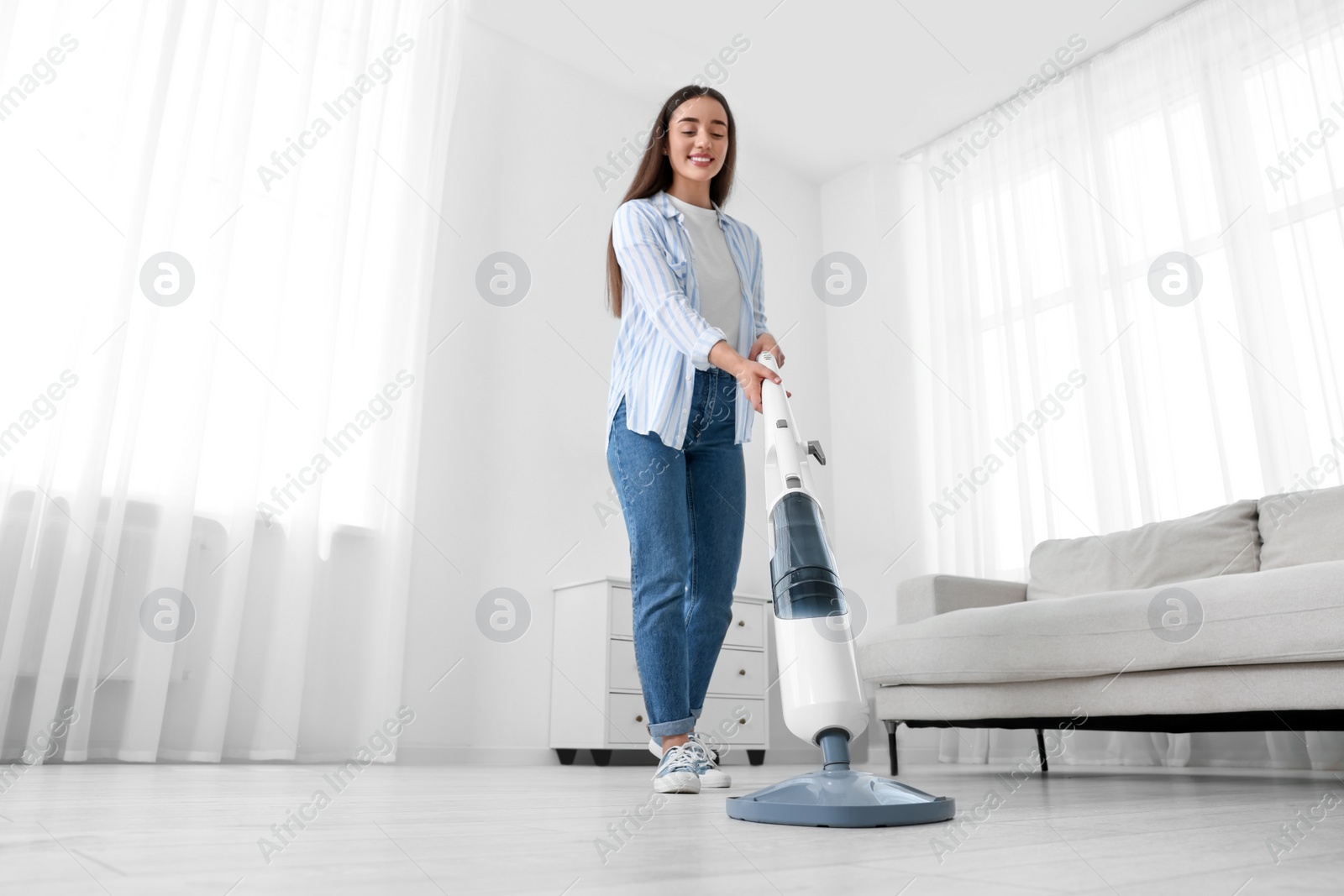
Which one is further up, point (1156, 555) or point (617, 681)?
point (1156, 555)

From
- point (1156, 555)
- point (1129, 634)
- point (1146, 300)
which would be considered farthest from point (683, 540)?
point (1146, 300)

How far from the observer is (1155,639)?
1800 millimetres

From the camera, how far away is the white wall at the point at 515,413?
3.07m

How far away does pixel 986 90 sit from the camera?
4.00m

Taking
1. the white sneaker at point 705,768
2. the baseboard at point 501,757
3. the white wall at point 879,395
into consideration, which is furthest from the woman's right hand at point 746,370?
the white wall at point 879,395

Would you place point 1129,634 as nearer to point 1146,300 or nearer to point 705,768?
point 705,768

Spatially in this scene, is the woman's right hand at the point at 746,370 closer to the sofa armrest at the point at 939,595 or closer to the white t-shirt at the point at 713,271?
the white t-shirt at the point at 713,271

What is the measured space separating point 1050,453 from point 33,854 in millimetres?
3428

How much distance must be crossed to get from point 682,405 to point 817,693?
630mm

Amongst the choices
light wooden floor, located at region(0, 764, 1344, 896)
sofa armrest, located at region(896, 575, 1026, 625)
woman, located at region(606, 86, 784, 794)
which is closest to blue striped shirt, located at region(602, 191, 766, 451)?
woman, located at region(606, 86, 784, 794)

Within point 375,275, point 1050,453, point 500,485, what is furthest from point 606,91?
point 1050,453

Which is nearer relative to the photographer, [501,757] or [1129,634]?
[1129,634]

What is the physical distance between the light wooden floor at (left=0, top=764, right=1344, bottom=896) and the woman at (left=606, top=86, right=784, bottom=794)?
18 cm

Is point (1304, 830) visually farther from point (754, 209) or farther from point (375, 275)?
point (754, 209)
